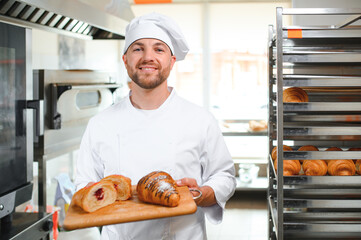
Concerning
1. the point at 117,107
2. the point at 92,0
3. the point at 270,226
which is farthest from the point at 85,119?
the point at 270,226

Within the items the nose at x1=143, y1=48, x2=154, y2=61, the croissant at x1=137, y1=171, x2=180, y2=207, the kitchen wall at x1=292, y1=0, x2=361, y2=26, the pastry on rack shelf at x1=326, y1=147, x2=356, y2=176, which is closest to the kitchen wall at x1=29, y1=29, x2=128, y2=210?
the kitchen wall at x1=292, y1=0, x2=361, y2=26

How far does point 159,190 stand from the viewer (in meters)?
1.29

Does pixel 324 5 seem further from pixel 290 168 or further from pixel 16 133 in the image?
pixel 16 133

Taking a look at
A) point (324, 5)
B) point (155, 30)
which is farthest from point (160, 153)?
point (324, 5)

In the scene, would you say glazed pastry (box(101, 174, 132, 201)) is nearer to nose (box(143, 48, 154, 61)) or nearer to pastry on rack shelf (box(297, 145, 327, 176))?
nose (box(143, 48, 154, 61))

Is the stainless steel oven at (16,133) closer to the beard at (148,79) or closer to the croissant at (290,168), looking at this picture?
the beard at (148,79)

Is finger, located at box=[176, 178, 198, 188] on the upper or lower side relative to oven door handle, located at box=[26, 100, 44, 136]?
lower

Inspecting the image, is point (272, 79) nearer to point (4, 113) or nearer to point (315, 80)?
point (315, 80)

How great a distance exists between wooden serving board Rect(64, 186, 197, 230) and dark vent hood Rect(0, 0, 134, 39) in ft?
2.49

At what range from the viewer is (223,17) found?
17.2 feet

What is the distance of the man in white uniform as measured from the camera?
5.08ft

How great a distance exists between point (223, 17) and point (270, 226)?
320cm

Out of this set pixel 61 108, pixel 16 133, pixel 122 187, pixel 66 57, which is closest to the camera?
pixel 122 187

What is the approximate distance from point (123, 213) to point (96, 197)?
0.33 ft
